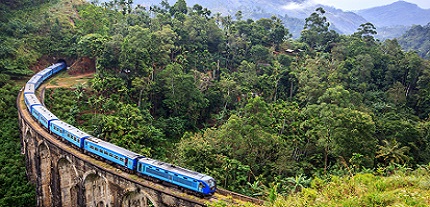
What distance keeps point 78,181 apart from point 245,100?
75.3 feet

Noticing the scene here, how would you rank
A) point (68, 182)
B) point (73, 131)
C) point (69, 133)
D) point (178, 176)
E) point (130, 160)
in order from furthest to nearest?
1. point (68, 182)
2. point (73, 131)
3. point (69, 133)
4. point (130, 160)
5. point (178, 176)

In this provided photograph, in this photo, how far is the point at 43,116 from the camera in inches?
1054

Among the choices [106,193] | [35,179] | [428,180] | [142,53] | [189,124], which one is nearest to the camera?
[428,180]

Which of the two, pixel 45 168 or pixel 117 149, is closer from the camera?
pixel 117 149

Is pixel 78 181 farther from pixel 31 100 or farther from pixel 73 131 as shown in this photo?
pixel 31 100

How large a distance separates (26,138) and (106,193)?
513 inches

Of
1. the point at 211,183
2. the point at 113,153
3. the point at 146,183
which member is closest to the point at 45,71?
the point at 113,153

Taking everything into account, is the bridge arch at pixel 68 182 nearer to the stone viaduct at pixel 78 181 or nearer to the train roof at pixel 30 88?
the stone viaduct at pixel 78 181

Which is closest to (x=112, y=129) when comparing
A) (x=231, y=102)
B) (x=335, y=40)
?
(x=231, y=102)

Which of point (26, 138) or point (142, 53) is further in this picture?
point (142, 53)

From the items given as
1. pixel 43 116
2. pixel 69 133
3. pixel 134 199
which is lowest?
pixel 134 199

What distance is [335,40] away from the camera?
60.7 meters

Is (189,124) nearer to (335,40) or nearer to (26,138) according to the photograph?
(26,138)

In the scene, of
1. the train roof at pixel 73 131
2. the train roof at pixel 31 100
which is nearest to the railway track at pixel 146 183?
the train roof at pixel 73 131
